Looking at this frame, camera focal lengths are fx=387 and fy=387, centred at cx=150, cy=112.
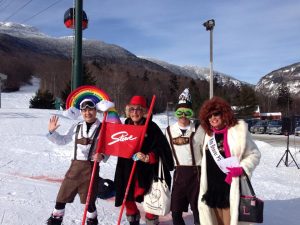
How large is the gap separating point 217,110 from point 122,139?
125 centimetres

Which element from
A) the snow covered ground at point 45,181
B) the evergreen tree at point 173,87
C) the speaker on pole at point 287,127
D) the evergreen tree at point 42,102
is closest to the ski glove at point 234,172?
the snow covered ground at point 45,181

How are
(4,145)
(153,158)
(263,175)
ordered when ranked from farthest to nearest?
(4,145) < (263,175) < (153,158)

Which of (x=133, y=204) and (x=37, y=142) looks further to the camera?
(x=37, y=142)

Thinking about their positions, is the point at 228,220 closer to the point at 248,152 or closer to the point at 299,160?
the point at 248,152

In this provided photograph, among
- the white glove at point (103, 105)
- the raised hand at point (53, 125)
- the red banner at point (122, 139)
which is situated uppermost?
the white glove at point (103, 105)

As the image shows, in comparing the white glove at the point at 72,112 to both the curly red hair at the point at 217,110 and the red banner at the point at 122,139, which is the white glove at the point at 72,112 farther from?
the curly red hair at the point at 217,110

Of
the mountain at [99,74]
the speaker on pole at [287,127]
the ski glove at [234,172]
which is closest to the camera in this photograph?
the ski glove at [234,172]

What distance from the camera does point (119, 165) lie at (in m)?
4.66

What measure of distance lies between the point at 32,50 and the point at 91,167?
14516 centimetres

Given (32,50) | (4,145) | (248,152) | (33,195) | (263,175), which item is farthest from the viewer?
(32,50)

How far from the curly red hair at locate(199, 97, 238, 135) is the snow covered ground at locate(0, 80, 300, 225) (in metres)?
2.00

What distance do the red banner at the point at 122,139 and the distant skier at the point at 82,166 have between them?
128mm

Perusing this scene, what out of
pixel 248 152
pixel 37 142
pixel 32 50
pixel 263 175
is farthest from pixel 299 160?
pixel 32 50

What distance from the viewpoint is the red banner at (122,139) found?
14.5ft
